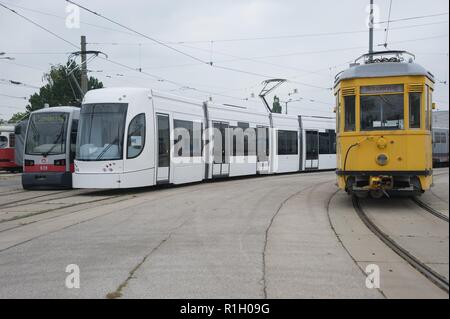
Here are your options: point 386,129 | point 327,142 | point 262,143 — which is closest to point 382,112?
point 386,129

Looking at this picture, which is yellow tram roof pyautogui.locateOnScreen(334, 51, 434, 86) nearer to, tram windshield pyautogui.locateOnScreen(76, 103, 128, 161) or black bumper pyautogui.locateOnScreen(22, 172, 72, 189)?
tram windshield pyautogui.locateOnScreen(76, 103, 128, 161)

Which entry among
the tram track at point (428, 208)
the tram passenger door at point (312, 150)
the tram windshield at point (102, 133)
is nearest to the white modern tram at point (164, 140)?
the tram windshield at point (102, 133)

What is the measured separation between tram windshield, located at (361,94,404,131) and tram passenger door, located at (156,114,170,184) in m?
7.43

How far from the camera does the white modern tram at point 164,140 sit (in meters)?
15.9

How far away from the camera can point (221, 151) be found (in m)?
21.6

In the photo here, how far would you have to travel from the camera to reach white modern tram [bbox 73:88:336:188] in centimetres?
1587

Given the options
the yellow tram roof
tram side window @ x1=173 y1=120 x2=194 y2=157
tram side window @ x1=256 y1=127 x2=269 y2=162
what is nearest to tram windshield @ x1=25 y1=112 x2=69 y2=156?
tram side window @ x1=173 y1=120 x2=194 y2=157

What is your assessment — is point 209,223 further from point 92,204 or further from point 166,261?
point 92,204

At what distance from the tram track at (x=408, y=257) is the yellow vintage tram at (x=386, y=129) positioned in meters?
1.03

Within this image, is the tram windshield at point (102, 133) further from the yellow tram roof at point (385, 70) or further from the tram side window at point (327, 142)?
the tram side window at point (327, 142)

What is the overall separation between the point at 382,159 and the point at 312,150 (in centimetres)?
1809

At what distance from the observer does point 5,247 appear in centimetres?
802

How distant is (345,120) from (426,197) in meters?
3.58

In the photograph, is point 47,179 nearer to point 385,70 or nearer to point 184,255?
point 385,70
